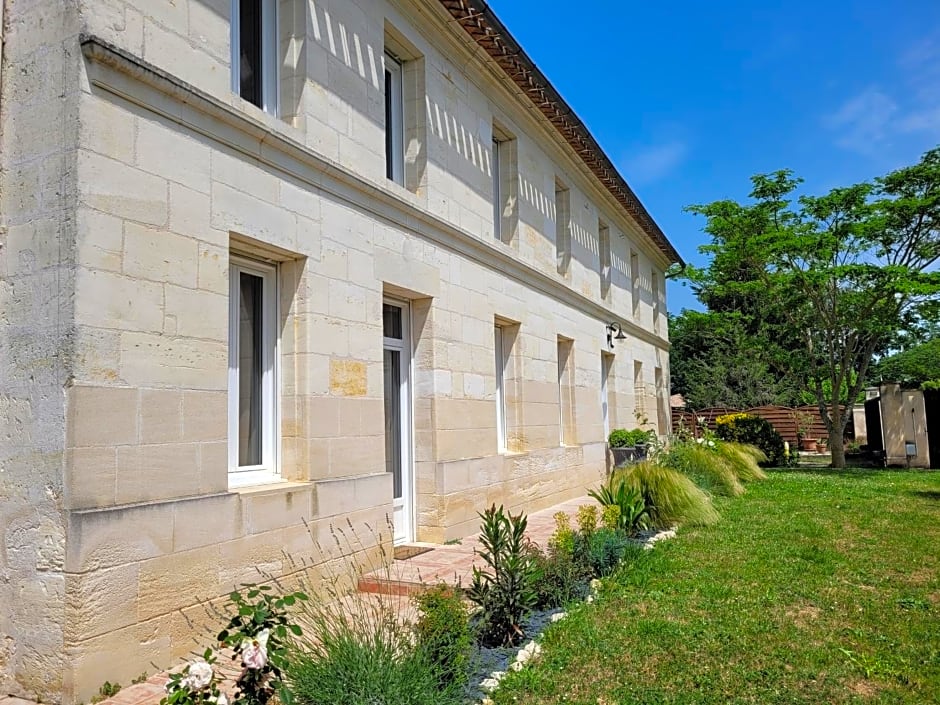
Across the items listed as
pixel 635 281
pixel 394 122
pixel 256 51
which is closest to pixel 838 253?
pixel 635 281

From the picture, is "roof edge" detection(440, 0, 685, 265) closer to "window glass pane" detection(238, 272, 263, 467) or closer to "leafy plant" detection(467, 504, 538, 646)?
"window glass pane" detection(238, 272, 263, 467)

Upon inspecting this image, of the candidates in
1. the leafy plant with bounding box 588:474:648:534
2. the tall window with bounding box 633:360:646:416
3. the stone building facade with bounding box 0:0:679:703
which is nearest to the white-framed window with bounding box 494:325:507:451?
the stone building facade with bounding box 0:0:679:703

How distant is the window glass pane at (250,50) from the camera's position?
5.45 metres

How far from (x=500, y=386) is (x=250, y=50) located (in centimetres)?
553

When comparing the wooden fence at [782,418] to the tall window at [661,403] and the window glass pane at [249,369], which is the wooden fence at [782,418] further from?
the window glass pane at [249,369]

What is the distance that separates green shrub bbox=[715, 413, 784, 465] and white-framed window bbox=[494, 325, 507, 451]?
37.6 ft

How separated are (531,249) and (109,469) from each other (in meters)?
7.54

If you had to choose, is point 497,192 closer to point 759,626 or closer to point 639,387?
point 759,626

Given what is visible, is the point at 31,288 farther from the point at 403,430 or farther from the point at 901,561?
the point at 901,561

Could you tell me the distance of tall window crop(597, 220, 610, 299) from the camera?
1484 cm

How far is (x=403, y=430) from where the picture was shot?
24.5ft

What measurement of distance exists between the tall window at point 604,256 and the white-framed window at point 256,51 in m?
10.1

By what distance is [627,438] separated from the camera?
13.5 m

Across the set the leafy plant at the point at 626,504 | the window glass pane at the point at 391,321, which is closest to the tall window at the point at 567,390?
the leafy plant at the point at 626,504
